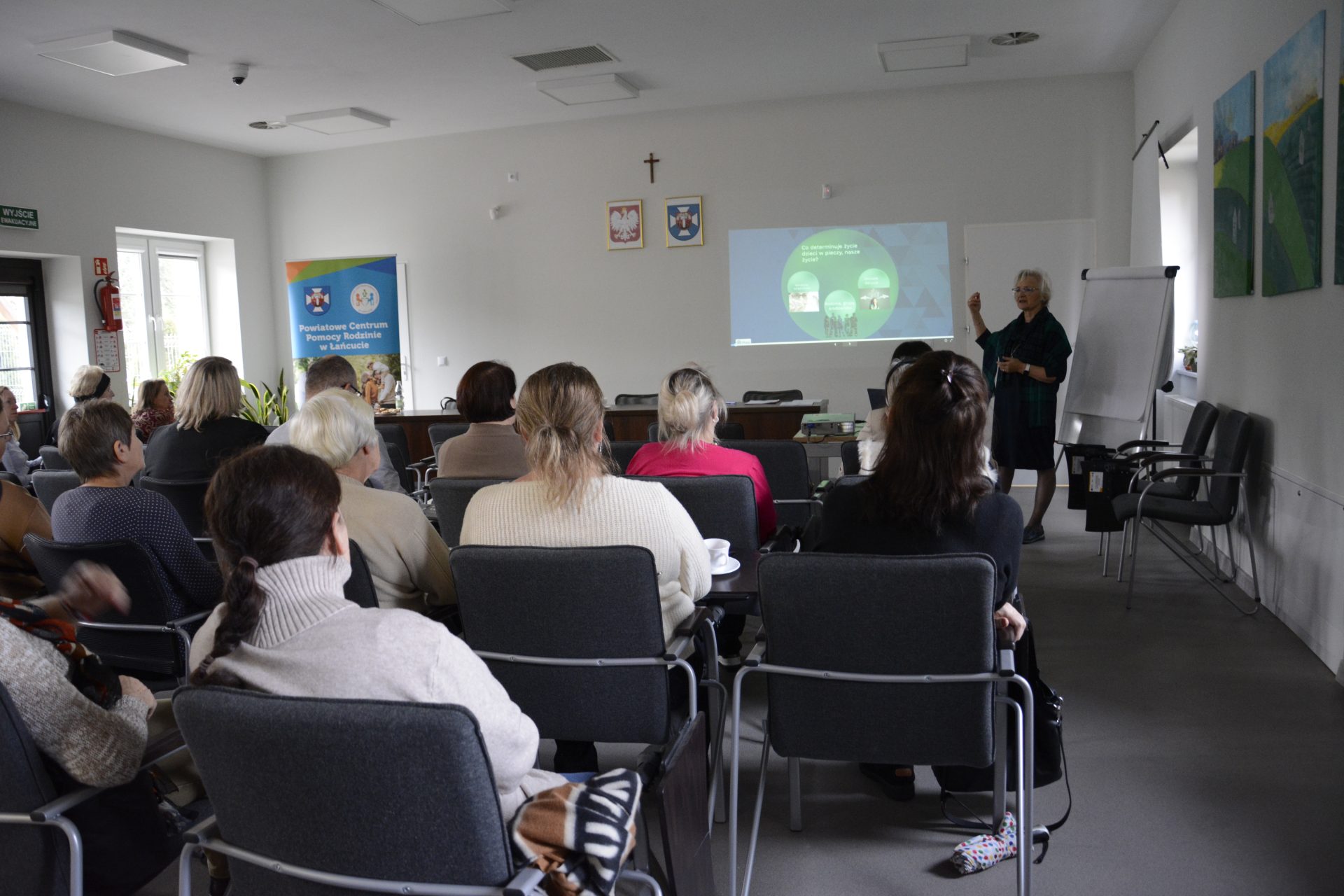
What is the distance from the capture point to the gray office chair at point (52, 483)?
147 inches

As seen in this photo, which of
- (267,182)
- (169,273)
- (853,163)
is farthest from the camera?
(267,182)

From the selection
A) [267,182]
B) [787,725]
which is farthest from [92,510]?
[267,182]

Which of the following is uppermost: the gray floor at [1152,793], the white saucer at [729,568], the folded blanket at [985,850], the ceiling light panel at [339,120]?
the ceiling light panel at [339,120]

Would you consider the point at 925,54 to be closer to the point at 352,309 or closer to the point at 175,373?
the point at 352,309

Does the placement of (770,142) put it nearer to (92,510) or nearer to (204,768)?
(92,510)

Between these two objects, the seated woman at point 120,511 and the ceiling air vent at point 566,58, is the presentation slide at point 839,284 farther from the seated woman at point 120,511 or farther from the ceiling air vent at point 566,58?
the seated woman at point 120,511

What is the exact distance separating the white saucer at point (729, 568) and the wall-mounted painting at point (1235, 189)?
3.37 meters

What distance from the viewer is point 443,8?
5.59 metres

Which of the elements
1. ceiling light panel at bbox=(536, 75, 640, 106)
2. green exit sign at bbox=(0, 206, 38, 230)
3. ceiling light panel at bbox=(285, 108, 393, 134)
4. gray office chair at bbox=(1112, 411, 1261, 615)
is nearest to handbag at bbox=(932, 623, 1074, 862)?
gray office chair at bbox=(1112, 411, 1261, 615)

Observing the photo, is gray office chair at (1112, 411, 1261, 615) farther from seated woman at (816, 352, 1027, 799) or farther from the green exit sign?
the green exit sign

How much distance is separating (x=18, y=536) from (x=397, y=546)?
47.1 inches

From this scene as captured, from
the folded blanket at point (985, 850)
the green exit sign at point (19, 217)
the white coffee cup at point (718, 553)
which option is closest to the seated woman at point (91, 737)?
the white coffee cup at point (718, 553)

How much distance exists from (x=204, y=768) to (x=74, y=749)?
44cm

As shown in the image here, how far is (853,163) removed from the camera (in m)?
8.30
